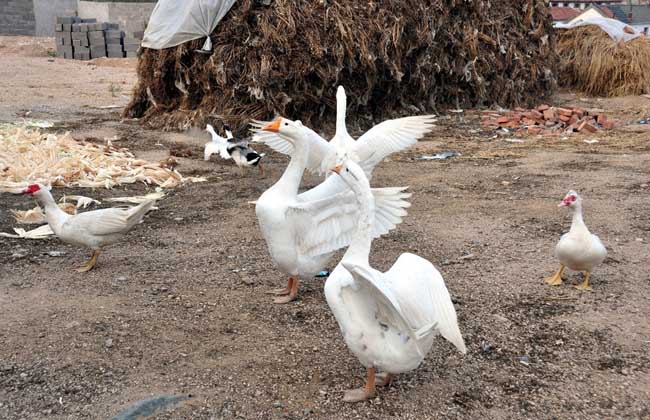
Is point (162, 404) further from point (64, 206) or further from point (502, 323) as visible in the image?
point (64, 206)

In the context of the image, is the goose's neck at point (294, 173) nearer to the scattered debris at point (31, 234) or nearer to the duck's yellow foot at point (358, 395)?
the duck's yellow foot at point (358, 395)

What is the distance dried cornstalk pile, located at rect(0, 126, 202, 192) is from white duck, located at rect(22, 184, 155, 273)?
212cm

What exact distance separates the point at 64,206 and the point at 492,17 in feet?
29.2

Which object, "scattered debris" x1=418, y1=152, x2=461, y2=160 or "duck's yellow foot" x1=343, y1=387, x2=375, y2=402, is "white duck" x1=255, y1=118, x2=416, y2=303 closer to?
"duck's yellow foot" x1=343, y1=387, x2=375, y2=402

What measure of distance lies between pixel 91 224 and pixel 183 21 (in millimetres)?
5863

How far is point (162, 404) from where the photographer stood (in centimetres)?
302

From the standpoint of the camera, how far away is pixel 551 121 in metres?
10.5

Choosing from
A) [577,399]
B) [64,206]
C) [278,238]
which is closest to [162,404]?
[278,238]

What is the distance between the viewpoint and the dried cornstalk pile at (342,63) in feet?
31.1

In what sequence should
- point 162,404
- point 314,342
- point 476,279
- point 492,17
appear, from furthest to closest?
point 492,17
point 476,279
point 314,342
point 162,404

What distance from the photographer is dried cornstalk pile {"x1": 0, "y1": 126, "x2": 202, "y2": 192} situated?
673 cm

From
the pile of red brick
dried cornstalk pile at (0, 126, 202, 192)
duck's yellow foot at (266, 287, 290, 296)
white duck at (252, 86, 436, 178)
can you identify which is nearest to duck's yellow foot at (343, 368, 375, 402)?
duck's yellow foot at (266, 287, 290, 296)

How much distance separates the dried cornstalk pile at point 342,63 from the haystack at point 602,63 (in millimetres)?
1870

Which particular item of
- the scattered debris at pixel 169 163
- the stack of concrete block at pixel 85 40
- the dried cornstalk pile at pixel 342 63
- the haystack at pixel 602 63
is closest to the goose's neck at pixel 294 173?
the scattered debris at pixel 169 163
